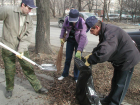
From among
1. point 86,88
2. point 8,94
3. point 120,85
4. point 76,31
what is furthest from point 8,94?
point 120,85

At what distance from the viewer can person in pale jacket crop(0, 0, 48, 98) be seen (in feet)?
9.05

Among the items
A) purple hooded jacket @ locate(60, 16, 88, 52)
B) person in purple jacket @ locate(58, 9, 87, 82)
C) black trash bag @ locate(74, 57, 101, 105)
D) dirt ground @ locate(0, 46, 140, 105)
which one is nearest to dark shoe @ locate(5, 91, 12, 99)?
dirt ground @ locate(0, 46, 140, 105)

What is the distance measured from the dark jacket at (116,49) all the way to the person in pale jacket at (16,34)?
136 centimetres

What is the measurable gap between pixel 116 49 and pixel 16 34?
5.96ft

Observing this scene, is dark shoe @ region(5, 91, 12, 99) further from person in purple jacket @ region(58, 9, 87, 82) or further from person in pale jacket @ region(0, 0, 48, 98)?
person in purple jacket @ region(58, 9, 87, 82)

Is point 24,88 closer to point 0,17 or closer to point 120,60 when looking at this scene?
point 0,17

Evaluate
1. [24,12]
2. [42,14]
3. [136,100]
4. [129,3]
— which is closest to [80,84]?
[136,100]

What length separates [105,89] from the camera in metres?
3.53

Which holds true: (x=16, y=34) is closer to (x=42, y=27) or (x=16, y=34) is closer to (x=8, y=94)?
(x=8, y=94)

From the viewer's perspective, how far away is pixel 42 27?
17.9ft

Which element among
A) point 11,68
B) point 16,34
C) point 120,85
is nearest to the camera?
point 120,85

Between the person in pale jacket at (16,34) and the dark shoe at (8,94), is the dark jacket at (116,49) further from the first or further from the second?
the dark shoe at (8,94)

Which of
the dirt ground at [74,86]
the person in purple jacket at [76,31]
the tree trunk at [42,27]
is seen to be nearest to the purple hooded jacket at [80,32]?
the person in purple jacket at [76,31]

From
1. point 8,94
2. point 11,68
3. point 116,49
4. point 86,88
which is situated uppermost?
point 116,49
